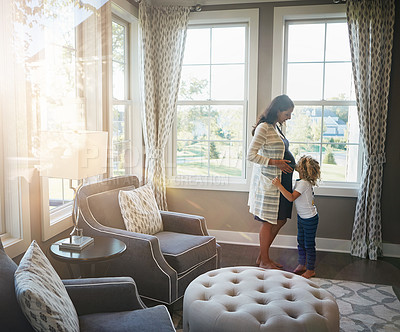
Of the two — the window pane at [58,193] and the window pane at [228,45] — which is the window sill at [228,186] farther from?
the window pane at [58,193]

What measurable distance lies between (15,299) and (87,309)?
1.63ft

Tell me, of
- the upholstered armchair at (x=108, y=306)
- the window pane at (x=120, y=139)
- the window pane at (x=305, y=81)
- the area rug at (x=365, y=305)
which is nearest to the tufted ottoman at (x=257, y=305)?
the upholstered armchair at (x=108, y=306)

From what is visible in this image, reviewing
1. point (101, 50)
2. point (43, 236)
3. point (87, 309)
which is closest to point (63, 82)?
point (101, 50)

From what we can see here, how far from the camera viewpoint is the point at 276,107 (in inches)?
142

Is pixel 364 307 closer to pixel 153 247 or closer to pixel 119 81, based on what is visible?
pixel 153 247

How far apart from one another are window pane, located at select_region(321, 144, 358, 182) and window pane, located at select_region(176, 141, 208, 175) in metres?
1.39

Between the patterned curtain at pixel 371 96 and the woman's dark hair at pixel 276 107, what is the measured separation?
109cm

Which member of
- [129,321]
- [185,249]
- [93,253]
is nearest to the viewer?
[129,321]

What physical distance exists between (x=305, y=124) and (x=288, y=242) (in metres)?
1.37

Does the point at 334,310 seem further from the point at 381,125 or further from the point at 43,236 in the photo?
the point at 381,125

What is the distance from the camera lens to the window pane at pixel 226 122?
4727 millimetres

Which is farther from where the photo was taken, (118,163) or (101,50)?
(118,163)

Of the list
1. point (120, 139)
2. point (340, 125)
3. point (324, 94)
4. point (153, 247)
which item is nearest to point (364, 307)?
point (153, 247)

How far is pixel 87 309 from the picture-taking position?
2.00m
